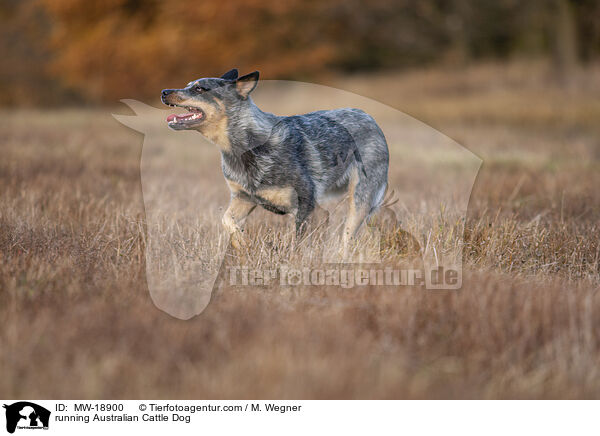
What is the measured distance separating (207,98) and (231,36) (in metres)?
19.0

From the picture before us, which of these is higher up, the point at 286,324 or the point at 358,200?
the point at 358,200

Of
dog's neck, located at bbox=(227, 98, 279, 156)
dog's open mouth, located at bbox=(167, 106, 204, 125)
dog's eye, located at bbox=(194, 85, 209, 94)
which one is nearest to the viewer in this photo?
dog's open mouth, located at bbox=(167, 106, 204, 125)

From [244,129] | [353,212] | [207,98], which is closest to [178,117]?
[207,98]

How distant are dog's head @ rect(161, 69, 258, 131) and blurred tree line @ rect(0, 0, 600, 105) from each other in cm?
1691

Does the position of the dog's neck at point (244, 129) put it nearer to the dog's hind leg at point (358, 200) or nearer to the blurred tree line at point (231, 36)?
the dog's hind leg at point (358, 200)

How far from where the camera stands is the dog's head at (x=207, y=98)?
4184mm

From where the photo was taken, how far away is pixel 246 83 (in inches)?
169

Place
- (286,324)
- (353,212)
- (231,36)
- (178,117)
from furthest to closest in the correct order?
(231,36)
(353,212)
(178,117)
(286,324)

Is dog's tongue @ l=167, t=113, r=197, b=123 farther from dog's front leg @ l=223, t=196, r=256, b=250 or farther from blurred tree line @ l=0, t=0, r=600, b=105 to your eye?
blurred tree line @ l=0, t=0, r=600, b=105
